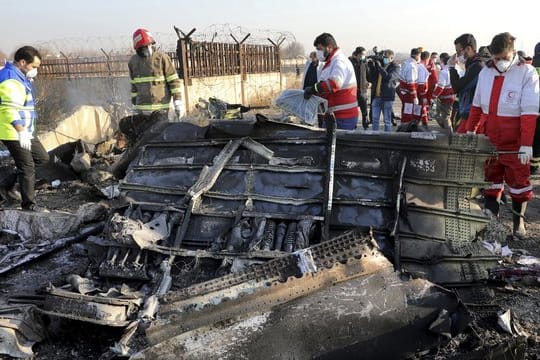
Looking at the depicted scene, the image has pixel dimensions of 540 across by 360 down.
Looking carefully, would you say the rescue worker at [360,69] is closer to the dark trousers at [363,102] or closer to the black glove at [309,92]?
the dark trousers at [363,102]

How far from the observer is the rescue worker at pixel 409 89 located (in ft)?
28.8

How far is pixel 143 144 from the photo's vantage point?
4.69 metres

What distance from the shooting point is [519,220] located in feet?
16.1

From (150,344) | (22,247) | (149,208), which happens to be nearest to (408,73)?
(149,208)

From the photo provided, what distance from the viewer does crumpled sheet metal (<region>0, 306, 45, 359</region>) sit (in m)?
2.88

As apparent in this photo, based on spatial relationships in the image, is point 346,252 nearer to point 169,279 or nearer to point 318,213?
point 318,213

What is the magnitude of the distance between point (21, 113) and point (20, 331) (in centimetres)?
325

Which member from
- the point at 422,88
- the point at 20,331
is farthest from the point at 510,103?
the point at 422,88

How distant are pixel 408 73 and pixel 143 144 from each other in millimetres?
5903

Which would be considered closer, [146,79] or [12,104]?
[12,104]

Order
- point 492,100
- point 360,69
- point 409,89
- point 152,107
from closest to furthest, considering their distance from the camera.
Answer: point 492,100, point 152,107, point 409,89, point 360,69

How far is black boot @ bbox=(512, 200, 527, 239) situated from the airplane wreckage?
1.36 meters

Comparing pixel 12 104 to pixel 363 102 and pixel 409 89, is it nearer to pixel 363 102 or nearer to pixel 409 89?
pixel 409 89

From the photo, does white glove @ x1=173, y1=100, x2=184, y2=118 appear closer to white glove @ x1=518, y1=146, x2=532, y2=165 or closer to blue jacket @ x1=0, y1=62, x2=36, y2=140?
blue jacket @ x1=0, y1=62, x2=36, y2=140
